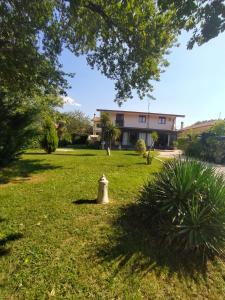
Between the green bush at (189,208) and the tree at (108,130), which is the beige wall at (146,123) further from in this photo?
the green bush at (189,208)

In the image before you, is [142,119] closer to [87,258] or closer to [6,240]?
[6,240]

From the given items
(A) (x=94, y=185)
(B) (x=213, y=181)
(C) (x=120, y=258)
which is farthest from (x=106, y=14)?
(C) (x=120, y=258)

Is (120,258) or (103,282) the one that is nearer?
(103,282)

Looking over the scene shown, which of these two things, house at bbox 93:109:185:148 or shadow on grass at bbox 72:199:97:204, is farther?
house at bbox 93:109:185:148

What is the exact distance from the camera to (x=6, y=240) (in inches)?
187

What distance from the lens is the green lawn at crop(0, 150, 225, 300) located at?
3721 millimetres

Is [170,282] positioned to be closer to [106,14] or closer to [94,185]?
[94,185]

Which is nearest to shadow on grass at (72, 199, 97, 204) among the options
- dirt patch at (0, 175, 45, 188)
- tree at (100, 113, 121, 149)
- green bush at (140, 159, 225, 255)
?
green bush at (140, 159, 225, 255)

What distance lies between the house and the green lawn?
3412 cm

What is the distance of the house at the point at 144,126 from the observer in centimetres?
4022

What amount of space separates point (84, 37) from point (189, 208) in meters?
9.53

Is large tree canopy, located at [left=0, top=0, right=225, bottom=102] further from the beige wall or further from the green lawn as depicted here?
the beige wall

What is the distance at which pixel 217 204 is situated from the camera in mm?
4992

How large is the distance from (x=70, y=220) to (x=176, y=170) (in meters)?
3.03
